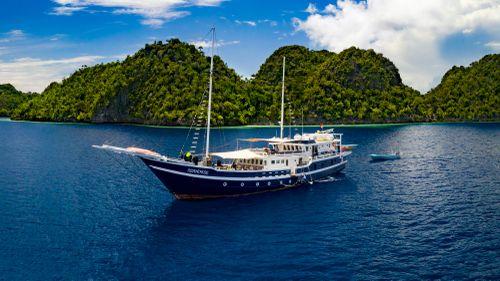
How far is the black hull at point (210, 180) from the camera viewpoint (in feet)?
147

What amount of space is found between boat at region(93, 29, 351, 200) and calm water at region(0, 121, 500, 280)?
5.57 feet

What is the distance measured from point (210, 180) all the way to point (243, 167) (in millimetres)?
6713

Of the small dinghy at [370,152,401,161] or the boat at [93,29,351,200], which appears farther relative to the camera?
the small dinghy at [370,152,401,161]

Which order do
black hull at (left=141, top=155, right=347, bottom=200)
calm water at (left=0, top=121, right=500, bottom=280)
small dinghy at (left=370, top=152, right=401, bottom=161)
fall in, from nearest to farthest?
1. calm water at (left=0, top=121, right=500, bottom=280)
2. black hull at (left=141, top=155, right=347, bottom=200)
3. small dinghy at (left=370, top=152, right=401, bottom=161)

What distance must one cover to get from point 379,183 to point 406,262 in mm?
30764

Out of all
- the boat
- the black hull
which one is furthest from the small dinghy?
the black hull

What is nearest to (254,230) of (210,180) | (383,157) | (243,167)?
(210,180)

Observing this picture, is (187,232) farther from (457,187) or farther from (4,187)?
(457,187)

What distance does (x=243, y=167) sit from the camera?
170ft

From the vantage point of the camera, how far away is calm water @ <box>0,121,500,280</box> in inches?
1177

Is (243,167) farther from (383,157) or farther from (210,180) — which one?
(383,157)

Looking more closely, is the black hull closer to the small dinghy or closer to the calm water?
the calm water

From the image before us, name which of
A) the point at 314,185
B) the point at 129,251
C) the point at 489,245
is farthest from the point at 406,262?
the point at 314,185

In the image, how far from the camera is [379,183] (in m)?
60.6
